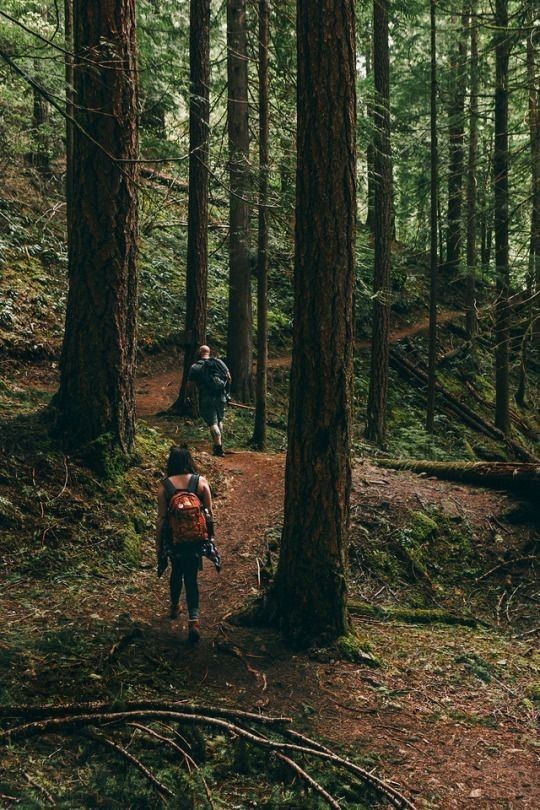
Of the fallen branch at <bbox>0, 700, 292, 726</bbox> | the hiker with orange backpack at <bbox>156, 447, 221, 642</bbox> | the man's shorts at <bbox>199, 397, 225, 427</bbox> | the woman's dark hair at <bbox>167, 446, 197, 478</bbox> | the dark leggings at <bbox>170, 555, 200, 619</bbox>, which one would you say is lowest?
the fallen branch at <bbox>0, 700, 292, 726</bbox>

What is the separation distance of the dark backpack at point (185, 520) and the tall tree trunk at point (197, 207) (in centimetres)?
782

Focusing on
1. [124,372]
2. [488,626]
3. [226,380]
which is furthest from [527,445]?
[124,372]

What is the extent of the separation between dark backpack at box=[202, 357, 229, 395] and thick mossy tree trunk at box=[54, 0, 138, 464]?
11.7 feet

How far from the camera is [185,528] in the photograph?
6691 millimetres

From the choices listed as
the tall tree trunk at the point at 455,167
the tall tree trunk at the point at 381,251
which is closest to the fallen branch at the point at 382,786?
the tall tree trunk at the point at 381,251

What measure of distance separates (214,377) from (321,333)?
647 cm

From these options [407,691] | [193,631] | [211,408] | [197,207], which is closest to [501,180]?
[197,207]

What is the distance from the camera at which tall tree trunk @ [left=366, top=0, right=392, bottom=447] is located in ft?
51.2

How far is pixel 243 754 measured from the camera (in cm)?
459

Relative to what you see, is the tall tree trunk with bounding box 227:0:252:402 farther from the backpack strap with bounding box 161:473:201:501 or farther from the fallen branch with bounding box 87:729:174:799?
the fallen branch with bounding box 87:729:174:799

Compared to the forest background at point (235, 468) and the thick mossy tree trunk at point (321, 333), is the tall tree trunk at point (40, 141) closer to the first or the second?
the forest background at point (235, 468)

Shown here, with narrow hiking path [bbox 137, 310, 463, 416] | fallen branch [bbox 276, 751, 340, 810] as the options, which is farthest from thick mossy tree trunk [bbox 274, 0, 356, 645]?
narrow hiking path [bbox 137, 310, 463, 416]

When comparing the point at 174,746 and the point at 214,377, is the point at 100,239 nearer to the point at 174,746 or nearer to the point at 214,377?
the point at 214,377

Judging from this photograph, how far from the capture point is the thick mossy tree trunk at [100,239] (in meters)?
9.02
